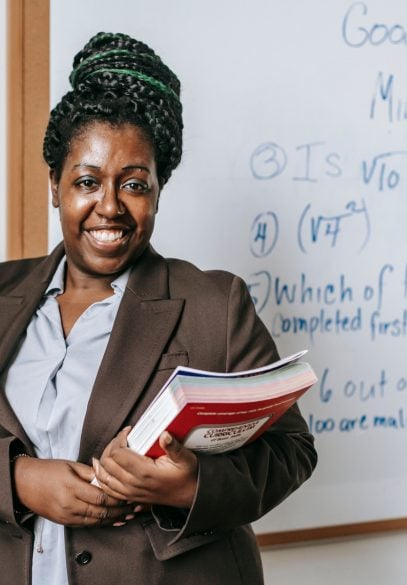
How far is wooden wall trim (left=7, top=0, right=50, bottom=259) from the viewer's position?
141cm

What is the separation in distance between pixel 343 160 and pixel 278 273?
0.91 ft

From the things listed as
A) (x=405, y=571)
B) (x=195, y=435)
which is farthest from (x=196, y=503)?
(x=405, y=571)

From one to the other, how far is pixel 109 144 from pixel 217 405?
419 millimetres

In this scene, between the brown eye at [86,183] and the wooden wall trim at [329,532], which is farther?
the wooden wall trim at [329,532]

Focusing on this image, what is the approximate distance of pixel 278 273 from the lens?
1.63 meters

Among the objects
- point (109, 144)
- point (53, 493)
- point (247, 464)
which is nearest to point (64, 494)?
point (53, 493)

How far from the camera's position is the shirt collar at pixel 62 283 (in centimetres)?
116

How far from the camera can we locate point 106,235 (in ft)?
3.57

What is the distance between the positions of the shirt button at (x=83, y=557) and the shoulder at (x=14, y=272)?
0.41 m

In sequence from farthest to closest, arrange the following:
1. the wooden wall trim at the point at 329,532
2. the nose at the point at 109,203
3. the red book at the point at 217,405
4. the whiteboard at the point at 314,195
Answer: the wooden wall trim at the point at 329,532 → the whiteboard at the point at 314,195 → the nose at the point at 109,203 → the red book at the point at 217,405

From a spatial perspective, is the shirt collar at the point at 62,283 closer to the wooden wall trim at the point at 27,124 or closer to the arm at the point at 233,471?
the arm at the point at 233,471

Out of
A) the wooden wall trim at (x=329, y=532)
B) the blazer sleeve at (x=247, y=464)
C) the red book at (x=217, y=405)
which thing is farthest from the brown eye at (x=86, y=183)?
the wooden wall trim at (x=329, y=532)

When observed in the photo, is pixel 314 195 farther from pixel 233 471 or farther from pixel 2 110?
pixel 233 471

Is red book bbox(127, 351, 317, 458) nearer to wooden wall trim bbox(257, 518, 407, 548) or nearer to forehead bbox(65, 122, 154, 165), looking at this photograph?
forehead bbox(65, 122, 154, 165)
